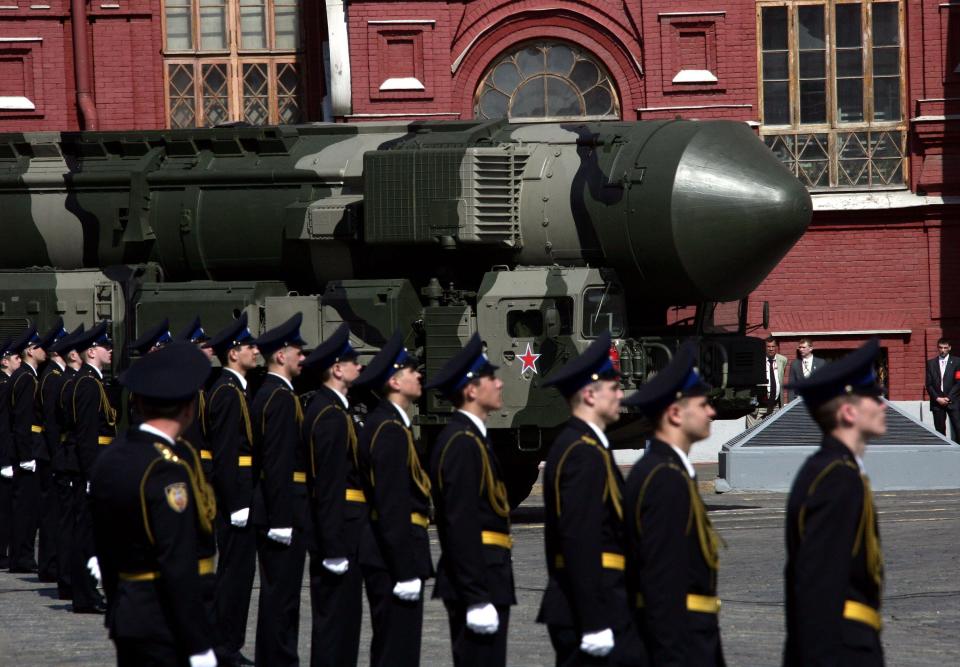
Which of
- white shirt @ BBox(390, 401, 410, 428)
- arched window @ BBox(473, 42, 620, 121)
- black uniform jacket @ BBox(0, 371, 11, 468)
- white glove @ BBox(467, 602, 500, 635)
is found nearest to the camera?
white glove @ BBox(467, 602, 500, 635)

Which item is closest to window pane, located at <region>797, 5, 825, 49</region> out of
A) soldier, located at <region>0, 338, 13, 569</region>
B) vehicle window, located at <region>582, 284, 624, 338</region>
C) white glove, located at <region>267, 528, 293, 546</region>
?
vehicle window, located at <region>582, 284, 624, 338</region>

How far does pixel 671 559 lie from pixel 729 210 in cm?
933

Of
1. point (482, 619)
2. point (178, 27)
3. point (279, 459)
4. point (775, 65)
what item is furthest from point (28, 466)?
point (775, 65)

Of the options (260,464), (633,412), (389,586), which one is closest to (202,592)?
(389,586)

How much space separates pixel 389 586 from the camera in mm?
8359

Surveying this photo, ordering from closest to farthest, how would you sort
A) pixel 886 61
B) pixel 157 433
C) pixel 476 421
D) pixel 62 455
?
pixel 157 433
pixel 476 421
pixel 62 455
pixel 886 61

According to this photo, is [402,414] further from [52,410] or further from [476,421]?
[52,410]

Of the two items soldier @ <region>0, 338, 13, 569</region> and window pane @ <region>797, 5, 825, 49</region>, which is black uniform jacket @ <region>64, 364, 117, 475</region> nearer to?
soldier @ <region>0, 338, 13, 569</region>

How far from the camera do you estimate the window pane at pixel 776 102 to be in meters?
Answer: 24.1

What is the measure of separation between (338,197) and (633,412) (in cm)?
324

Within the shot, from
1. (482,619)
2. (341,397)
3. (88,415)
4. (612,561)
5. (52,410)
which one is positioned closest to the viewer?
(612,561)

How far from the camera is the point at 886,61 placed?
79.4ft

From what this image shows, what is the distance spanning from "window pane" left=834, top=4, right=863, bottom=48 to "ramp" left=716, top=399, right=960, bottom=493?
7.17 metres

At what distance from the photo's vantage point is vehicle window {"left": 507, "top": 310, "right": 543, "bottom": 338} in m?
15.3
